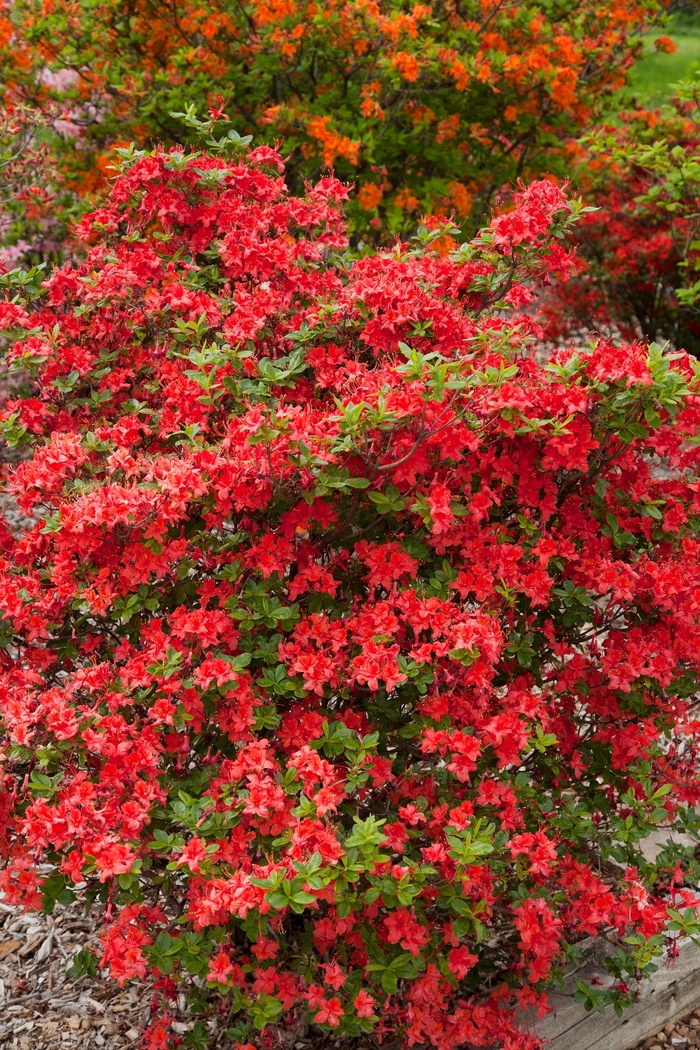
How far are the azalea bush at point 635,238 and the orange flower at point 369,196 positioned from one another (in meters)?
1.16

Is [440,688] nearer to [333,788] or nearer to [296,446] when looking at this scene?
[333,788]

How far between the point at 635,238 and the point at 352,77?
2.16m

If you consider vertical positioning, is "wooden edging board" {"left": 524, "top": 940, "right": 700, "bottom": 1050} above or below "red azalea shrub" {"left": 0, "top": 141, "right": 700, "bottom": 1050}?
below

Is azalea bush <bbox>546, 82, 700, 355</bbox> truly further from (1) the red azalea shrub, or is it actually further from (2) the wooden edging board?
(2) the wooden edging board

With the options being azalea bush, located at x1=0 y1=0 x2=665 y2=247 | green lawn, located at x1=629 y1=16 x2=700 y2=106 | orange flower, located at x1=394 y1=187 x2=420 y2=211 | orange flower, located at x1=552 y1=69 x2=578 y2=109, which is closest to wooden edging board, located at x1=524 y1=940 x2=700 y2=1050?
azalea bush, located at x1=0 y1=0 x2=665 y2=247

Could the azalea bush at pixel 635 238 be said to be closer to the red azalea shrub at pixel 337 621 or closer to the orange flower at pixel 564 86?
the orange flower at pixel 564 86

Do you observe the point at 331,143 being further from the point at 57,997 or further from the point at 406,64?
the point at 57,997

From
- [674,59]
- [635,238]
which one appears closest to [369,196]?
[635,238]

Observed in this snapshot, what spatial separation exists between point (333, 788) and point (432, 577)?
1.79ft

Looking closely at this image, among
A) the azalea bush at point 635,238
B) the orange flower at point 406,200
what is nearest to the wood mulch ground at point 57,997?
the orange flower at point 406,200

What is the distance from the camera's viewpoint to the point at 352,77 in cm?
516

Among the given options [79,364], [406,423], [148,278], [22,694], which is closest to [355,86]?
[148,278]

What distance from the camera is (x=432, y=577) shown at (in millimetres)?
2424

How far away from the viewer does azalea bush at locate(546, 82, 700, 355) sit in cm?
556
